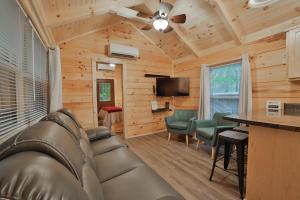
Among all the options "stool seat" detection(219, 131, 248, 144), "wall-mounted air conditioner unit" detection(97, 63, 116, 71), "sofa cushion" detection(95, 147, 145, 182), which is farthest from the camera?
"wall-mounted air conditioner unit" detection(97, 63, 116, 71)

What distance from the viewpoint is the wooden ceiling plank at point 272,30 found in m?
2.63

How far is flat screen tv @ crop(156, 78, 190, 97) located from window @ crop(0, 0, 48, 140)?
3.17 m

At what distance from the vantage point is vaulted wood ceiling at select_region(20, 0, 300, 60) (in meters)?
2.46

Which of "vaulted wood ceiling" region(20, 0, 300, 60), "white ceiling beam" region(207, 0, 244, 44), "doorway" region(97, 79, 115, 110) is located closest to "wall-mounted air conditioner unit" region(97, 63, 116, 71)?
"doorway" region(97, 79, 115, 110)

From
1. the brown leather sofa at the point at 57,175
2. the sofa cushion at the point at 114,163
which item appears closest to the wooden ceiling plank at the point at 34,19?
the brown leather sofa at the point at 57,175

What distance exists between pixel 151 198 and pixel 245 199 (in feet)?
4.31

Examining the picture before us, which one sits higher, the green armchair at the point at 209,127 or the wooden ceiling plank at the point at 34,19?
the wooden ceiling plank at the point at 34,19

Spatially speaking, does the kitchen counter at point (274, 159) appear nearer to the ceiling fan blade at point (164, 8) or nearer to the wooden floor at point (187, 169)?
the wooden floor at point (187, 169)

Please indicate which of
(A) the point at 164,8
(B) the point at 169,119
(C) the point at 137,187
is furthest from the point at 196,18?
(C) the point at 137,187

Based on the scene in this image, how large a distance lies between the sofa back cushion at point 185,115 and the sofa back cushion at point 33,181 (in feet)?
12.5

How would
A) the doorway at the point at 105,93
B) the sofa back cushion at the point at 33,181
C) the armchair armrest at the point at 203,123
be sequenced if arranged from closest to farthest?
the sofa back cushion at the point at 33,181, the armchair armrest at the point at 203,123, the doorway at the point at 105,93

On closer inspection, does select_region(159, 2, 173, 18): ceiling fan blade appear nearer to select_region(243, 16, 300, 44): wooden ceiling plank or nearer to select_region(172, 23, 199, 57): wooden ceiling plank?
select_region(172, 23, 199, 57): wooden ceiling plank

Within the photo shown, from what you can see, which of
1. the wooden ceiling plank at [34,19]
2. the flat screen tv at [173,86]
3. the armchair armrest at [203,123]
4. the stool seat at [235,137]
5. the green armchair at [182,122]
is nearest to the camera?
the wooden ceiling plank at [34,19]

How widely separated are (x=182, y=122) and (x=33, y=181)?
3.79m
